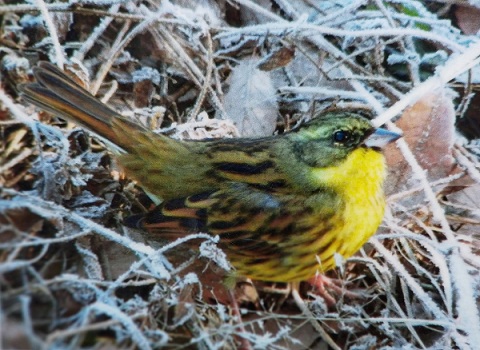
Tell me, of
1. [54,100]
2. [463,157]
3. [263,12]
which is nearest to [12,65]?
[54,100]

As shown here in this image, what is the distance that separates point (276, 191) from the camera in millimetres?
2539

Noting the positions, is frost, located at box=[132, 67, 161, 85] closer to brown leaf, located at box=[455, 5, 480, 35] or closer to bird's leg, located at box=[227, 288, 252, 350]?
bird's leg, located at box=[227, 288, 252, 350]

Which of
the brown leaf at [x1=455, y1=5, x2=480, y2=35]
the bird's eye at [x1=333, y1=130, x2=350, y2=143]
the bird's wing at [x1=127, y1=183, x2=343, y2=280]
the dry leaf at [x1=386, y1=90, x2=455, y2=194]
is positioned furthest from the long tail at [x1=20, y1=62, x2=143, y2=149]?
the brown leaf at [x1=455, y1=5, x2=480, y2=35]

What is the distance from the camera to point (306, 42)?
3.41 meters

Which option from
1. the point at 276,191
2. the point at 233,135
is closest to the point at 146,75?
the point at 233,135

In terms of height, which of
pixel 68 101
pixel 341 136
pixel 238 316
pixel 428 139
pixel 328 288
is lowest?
pixel 328 288

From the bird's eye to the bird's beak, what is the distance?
8cm

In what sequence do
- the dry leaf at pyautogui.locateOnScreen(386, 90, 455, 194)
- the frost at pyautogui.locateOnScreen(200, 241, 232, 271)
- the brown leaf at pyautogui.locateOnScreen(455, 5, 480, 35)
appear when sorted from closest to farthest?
the frost at pyautogui.locateOnScreen(200, 241, 232, 271), the dry leaf at pyautogui.locateOnScreen(386, 90, 455, 194), the brown leaf at pyautogui.locateOnScreen(455, 5, 480, 35)

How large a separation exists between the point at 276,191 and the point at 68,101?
89cm

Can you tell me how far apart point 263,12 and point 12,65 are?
1.23 metres

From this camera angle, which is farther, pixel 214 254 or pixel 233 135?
pixel 233 135

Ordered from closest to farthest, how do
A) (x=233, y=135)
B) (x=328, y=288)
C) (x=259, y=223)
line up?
(x=259, y=223) < (x=328, y=288) < (x=233, y=135)

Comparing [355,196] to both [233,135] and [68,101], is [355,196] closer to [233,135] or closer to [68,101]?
[233,135]

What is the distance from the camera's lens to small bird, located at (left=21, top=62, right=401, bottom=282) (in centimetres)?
250
